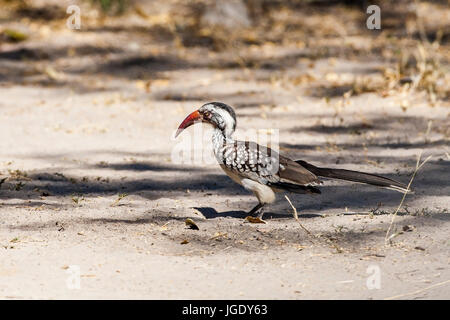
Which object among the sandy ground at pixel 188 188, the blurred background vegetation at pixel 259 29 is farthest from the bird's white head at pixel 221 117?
the blurred background vegetation at pixel 259 29

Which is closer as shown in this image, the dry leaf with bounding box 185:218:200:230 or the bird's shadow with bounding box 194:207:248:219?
the dry leaf with bounding box 185:218:200:230

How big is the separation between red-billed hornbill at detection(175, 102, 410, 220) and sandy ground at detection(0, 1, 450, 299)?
0.28m

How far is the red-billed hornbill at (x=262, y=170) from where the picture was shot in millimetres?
5805

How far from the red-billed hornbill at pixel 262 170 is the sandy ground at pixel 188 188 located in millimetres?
279

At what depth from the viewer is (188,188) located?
724cm

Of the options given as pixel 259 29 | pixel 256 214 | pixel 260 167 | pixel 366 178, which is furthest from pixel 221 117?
pixel 259 29

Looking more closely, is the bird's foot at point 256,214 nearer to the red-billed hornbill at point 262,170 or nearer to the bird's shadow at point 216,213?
the red-billed hornbill at point 262,170

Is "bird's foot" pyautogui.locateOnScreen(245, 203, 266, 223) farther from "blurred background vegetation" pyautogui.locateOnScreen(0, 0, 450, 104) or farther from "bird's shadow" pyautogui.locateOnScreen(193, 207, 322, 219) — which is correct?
"blurred background vegetation" pyautogui.locateOnScreen(0, 0, 450, 104)

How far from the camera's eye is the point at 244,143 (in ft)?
19.7

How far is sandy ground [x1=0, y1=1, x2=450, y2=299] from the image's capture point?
4727 millimetres

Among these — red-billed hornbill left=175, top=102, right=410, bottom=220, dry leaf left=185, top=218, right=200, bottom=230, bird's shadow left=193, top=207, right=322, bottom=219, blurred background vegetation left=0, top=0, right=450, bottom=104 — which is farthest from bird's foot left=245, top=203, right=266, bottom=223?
blurred background vegetation left=0, top=0, right=450, bottom=104

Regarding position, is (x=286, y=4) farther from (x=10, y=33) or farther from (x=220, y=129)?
(x=220, y=129)
